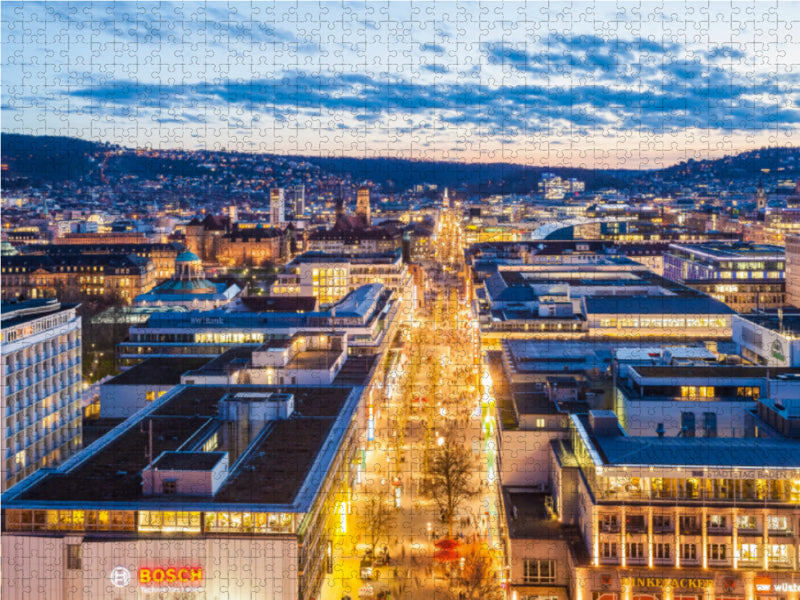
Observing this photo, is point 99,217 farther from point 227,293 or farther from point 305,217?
point 227,293

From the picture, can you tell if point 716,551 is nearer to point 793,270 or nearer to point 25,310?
point 25,310

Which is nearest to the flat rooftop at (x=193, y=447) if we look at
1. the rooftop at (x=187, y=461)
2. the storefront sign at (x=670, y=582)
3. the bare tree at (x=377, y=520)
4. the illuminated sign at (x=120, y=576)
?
the rooftop at (x=187, y=461)

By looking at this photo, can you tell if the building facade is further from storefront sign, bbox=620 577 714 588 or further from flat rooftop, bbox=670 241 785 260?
storefront sign, bbox=620 577 714 588

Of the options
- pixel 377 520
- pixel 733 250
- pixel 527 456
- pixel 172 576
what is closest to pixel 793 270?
pixel 733 250

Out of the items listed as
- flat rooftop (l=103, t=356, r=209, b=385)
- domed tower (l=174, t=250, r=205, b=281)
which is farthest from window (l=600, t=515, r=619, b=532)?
domed tower (l=174, t=250, r=205, b=281)

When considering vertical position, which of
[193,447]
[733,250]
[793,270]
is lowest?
[193,447]

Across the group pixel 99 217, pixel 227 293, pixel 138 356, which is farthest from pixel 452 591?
pixel 99 217
